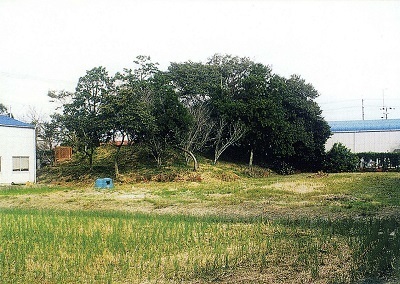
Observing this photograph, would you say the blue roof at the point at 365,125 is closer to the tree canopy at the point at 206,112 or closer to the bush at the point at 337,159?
the bush at the point at 337,159

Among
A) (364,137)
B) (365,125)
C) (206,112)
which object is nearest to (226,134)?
(206,112)

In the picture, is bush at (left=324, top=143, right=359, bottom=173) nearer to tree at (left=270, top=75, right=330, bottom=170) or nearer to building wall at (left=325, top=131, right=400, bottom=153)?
tree at (left=270, top=75, right=330, bottom=170)

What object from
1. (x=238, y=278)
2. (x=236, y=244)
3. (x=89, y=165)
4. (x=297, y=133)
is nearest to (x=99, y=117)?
(x=89, y=165)

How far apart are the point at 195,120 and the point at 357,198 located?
41.2 ft

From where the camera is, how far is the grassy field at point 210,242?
5586 millimetres

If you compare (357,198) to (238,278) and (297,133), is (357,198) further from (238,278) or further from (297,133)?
(297,133)

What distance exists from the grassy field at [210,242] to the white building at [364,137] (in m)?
14.8

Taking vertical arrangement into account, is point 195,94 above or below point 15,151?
above

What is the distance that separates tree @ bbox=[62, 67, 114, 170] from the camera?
21703mm

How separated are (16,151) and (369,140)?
Answer: 2104 centimetres

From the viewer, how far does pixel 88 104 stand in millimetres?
22031

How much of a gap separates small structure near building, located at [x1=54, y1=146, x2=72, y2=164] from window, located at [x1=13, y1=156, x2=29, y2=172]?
12.0ft

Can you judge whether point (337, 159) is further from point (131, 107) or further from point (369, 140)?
point (131, 107)

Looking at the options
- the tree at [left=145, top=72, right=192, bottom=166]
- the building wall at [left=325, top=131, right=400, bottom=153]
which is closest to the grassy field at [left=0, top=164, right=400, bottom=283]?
the tree at [left=145, top=72, right=192, bottom=166]
